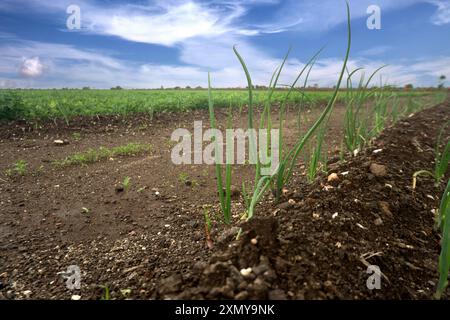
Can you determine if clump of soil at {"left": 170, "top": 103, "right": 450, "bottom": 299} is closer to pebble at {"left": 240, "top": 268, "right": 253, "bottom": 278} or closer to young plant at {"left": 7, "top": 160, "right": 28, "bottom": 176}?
pebble at {"left": 240, "top": 268, "right": 253, "bottom": 278}

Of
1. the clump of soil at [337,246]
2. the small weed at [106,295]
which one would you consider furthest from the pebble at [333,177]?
the small weed at [106,295]

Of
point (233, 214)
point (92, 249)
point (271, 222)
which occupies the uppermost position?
point (271, 222)

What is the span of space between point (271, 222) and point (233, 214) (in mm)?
782

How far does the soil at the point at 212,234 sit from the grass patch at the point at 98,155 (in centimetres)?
13

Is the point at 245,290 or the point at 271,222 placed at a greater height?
the point at 271,222

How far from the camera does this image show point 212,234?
6.00 ft

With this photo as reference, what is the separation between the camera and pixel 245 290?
3.37 feet

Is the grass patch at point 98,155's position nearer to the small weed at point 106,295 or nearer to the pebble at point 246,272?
the small weed at point 106,295

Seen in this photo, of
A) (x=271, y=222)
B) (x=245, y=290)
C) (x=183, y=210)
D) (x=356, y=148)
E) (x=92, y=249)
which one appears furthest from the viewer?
(x=356, y=148)

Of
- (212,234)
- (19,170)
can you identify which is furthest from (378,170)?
(19,170)

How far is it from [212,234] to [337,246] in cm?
73

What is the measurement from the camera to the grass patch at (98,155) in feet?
11.2
